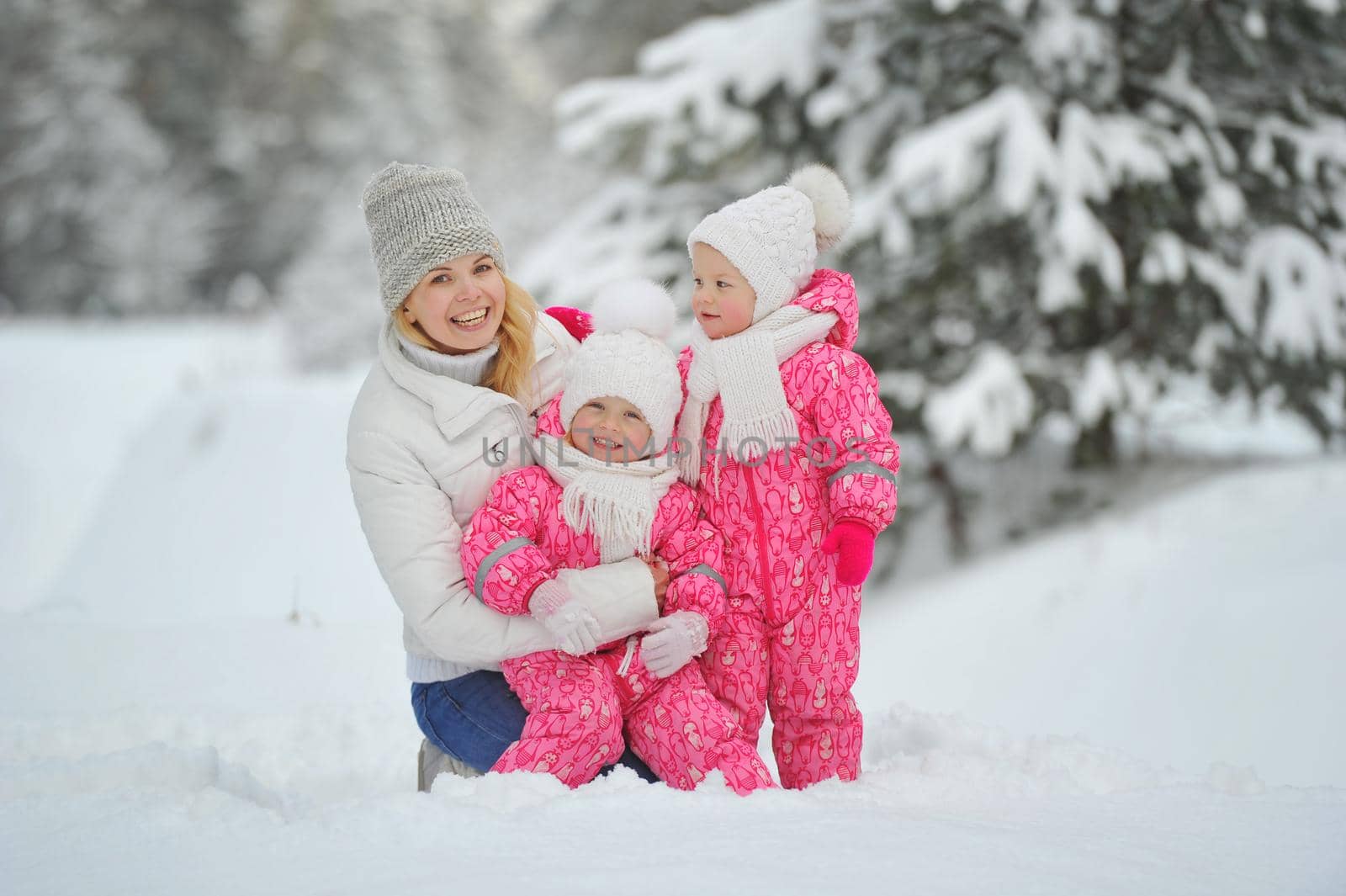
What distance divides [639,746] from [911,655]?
301cm

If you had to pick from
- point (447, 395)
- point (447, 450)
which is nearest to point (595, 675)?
point (447, 450)

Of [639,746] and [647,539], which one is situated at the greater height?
[647,539]

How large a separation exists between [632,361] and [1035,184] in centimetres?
325

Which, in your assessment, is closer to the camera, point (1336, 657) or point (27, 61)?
point (1336, 657)

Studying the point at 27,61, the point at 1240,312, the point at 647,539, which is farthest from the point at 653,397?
the point at 27,61

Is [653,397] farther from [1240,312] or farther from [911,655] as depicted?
[1240,312]

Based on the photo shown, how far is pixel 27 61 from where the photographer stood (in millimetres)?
19344

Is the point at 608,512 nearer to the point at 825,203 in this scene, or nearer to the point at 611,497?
the point at 611,497

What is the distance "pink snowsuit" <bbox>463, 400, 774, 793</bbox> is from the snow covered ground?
156 millimetres

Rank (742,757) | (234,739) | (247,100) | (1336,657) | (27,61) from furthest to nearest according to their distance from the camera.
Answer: (247,100) < (27,61) < (1336,657) < (234,739) < (742,757)

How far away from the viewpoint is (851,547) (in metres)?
2.45

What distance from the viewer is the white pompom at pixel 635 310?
2.64m

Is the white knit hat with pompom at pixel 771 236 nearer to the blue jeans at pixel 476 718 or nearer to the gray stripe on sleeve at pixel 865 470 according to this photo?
the gray stripe on sleeve at pixel 865 470

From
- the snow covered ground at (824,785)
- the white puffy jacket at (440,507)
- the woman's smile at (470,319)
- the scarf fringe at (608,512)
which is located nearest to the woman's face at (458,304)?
the woman's smile at (470,319)
